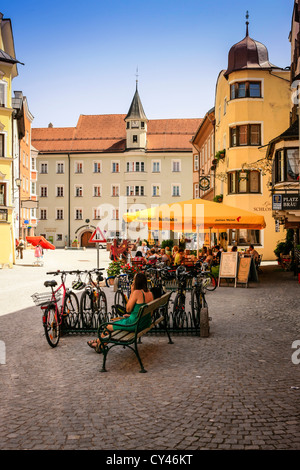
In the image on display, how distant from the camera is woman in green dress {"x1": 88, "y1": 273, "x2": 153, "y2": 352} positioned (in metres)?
7.90

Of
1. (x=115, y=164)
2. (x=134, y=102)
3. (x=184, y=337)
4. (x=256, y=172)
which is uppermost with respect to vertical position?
(x=134, y=102)

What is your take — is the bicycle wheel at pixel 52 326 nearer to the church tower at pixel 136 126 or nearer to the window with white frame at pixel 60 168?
the church tower at pixel 136 126

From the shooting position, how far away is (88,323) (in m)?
10.6

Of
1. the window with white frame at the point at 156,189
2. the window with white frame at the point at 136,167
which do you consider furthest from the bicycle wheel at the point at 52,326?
the window with white frame at the point at 136,167

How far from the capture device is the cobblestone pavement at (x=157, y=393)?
4.88 meters

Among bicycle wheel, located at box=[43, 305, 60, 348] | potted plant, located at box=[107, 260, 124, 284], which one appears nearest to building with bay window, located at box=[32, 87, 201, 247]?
potted plant, located at box=[107, 260, 124, 284]

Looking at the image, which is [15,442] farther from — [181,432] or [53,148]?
[53,148]

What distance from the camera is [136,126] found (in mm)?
76312

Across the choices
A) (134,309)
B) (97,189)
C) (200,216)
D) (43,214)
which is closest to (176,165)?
(97,189)

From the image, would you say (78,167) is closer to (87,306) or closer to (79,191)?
(79,191)

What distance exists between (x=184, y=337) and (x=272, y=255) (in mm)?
26558

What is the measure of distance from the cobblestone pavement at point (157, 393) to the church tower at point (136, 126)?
221ft

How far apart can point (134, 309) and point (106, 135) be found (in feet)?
242
